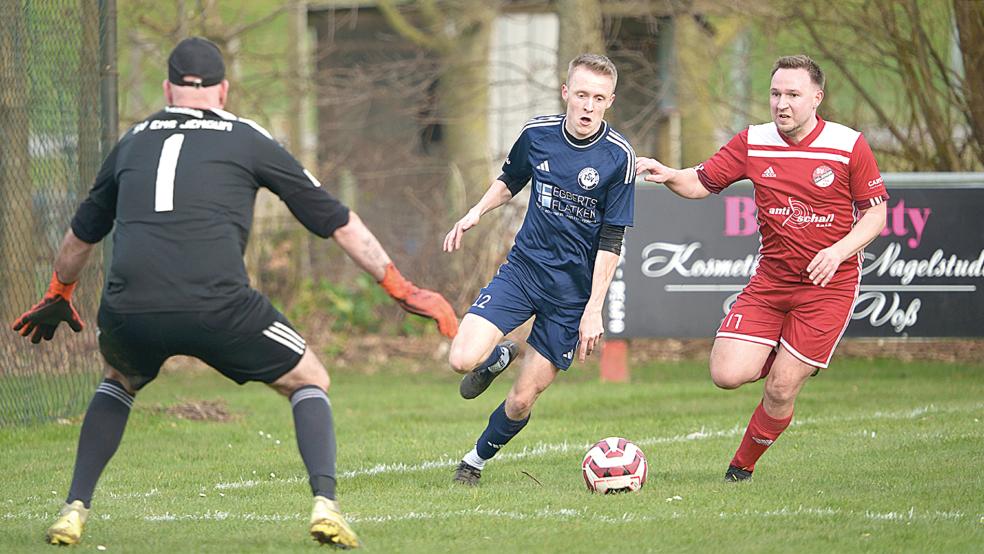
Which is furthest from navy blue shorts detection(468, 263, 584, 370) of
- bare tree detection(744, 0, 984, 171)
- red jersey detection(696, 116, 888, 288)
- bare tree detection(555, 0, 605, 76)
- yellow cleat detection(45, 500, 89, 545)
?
bare tree detection(555, 0, 605, 76)

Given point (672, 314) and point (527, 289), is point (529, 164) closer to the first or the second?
point (527, 289)

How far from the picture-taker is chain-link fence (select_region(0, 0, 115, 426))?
9.81 meters

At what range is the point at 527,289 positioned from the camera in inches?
287

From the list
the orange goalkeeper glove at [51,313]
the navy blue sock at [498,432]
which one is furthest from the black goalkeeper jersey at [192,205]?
the navy blue sock at [498,432]

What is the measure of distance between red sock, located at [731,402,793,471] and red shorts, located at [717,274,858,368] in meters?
0.37

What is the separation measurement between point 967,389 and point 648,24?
6.78m

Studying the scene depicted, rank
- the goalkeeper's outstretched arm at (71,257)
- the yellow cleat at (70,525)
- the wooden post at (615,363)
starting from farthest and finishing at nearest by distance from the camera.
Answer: the wooden post at (615,363), the goalkeeper's outstretched arm at (71,257), the yellow cleat at (70,525)

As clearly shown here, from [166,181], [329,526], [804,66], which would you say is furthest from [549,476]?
[166,181]

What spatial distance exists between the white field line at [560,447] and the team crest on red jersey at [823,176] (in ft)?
8.25

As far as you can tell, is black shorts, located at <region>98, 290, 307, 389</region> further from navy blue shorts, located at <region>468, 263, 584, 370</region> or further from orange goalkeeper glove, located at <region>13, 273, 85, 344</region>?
navy blue shorts, located at <region>468, 263, 584, 370</region>

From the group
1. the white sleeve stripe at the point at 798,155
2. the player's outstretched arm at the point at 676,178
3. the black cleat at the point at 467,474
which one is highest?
the white sleeve stripe at the point at 798,155

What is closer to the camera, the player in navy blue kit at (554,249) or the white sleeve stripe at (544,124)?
the player in navy blue kit at (554,249)

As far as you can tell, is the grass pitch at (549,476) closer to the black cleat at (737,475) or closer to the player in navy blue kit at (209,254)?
the black cleat at (737,475)

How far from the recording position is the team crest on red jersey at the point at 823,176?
7066 millimetres
